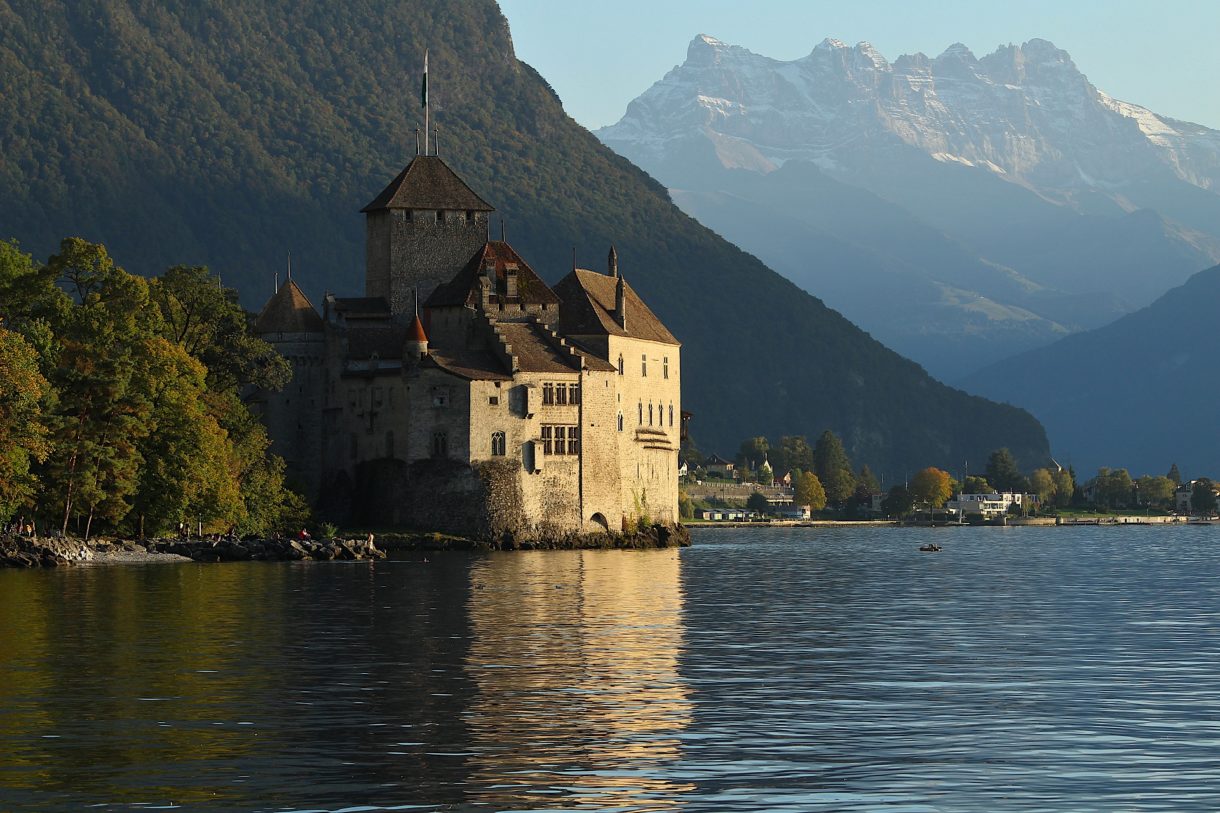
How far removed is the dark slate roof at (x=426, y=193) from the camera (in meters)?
142

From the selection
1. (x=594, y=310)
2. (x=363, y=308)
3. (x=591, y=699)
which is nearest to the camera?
(x=591, y=699)

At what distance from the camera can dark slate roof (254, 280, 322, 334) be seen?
136 meters

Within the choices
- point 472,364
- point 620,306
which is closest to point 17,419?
point 472,364

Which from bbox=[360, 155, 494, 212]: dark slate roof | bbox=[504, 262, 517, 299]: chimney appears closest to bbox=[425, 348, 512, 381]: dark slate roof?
bbox=[504, 262, 517, 299]: chimney

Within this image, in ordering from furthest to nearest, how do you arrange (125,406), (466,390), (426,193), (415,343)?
(426,193) < (415,343) < (466,390) < (125,406)

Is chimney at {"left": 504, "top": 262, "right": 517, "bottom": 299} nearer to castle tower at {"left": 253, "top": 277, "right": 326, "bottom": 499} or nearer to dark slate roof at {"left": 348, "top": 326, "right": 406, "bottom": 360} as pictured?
dark slate roof at {"left": 348, "top": 326, "right": 406, "bottom": 360}

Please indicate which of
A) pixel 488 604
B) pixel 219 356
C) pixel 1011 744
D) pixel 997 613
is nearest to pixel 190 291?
pixel 219 356

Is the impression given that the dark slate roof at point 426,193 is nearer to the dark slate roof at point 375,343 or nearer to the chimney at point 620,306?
the chimney at point 620,306

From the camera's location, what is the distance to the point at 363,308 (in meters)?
140

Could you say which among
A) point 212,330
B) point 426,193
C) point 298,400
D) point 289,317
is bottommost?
point 298,400

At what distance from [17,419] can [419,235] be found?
56975 millimetres

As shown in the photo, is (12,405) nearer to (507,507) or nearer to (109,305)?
(109,305)

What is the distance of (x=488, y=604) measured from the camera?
72.8m

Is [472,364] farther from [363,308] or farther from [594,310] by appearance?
[363,308]
